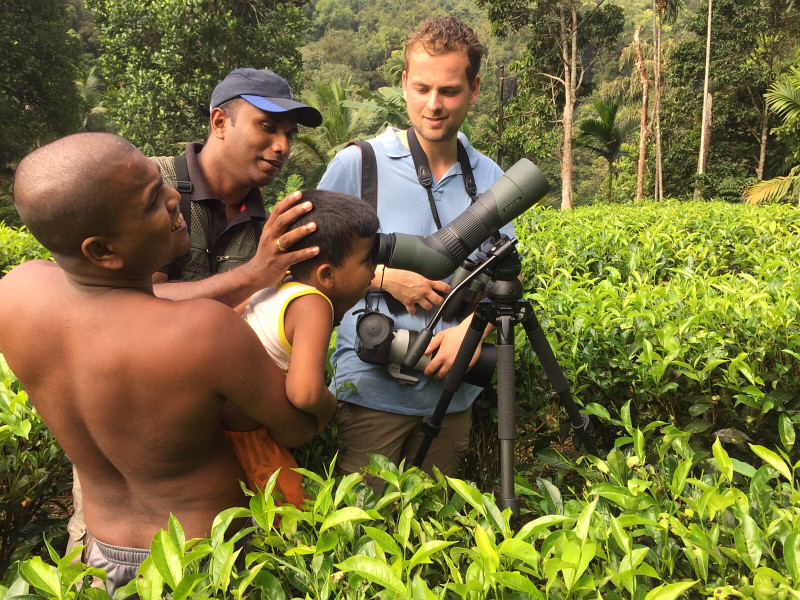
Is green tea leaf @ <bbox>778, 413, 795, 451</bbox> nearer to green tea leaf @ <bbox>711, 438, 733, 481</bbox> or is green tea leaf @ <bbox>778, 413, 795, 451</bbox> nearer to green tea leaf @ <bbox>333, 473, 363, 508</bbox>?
green tea leaf @ <bbox>711, 438, 733, 481</bbox>

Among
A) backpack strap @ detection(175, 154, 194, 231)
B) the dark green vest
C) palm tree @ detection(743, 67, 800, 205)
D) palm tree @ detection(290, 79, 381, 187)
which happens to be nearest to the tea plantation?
the dark green vest

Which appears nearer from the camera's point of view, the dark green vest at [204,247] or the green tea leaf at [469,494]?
the green tea leaf at [469,494]

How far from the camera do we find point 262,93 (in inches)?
83.7

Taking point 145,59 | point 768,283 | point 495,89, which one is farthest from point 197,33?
point 495,89

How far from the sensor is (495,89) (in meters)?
50.9

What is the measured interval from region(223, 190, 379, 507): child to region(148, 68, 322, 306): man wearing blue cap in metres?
0.42

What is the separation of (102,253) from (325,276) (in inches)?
23.7

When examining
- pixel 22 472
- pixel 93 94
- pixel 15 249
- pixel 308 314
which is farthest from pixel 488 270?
pixel 93 94

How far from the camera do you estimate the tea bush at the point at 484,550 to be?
42.4 inches

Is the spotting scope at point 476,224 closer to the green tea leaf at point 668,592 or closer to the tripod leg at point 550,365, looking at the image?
the tripod leg at point 550,365

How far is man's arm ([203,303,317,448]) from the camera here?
1201 millimetres

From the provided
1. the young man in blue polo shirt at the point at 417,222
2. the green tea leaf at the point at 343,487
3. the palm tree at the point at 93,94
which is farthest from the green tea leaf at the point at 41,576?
the palm tree at the point at 93,94

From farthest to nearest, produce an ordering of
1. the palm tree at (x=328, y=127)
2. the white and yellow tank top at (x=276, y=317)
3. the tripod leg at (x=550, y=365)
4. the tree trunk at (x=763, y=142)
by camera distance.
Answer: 1. the tree trunk at (x=763, y=142)
2. the palm tree at (x=328, y=127)
3. the tripod leg at (x=550, y=365)
4. the white and yellow tank top at (x=276, y=317)

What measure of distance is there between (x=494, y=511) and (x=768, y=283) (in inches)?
82.5
